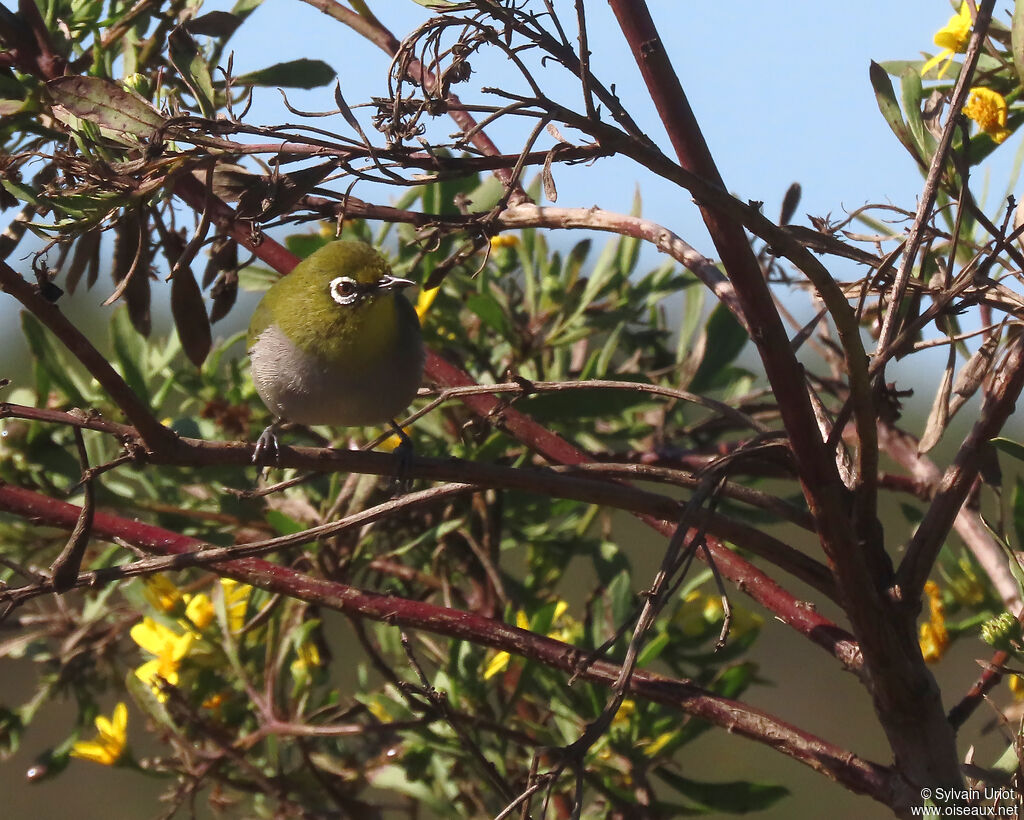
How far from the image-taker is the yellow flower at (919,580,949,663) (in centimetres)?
234

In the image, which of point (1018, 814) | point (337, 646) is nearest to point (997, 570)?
point (1018, 814)

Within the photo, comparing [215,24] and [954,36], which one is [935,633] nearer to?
[954,36]

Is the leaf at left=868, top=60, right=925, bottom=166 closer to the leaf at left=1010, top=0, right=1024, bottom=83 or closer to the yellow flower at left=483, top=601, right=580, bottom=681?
the leaf at left=1010, top=0, right=1024, bottom=83

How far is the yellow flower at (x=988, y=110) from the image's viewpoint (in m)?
2.03

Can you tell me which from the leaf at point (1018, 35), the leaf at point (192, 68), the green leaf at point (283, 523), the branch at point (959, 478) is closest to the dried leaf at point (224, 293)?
the leaf at point (192, 68)

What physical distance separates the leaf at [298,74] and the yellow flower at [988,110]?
4.34 ft

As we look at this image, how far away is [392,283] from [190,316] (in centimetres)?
64

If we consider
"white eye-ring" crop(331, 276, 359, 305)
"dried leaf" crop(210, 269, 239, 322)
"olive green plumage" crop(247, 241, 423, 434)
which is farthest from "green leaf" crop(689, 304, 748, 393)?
"dried leaf" crop(210, 269, 239, 322)

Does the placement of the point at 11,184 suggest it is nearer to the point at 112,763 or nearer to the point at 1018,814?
the point at 112,763

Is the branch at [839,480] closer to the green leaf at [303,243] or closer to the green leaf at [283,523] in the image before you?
the green leaf at [283,523]

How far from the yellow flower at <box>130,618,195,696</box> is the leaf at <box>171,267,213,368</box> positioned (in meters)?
0.66

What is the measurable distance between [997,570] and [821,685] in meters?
4.94

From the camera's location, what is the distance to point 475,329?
312cm

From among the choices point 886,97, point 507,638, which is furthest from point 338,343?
point 886,97
